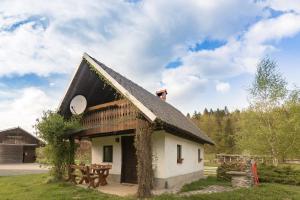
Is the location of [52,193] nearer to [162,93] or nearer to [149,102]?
[149,102]

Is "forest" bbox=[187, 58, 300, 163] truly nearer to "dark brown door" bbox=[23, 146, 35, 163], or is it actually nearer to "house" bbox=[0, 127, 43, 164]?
"house" bbox=[0, 127, 43, 164]

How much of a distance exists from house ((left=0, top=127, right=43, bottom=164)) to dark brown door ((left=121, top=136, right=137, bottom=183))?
32563mm

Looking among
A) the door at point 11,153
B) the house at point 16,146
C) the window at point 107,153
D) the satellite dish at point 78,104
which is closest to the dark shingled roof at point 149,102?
the satellite dish at point 78,104

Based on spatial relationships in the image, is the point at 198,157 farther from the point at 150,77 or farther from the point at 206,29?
the point at 206,29

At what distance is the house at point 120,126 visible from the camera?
12.1m

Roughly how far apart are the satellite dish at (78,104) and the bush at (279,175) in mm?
11637

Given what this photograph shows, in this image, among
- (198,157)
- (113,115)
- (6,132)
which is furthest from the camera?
(6,132)

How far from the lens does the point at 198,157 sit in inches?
759

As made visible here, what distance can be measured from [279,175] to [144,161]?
36.1 feet

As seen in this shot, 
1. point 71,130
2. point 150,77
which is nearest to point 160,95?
point 150,77

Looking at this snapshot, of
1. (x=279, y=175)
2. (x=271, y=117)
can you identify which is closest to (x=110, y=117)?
(x=279, y=175)

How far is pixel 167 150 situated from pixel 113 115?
286 cm

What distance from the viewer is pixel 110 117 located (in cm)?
1308

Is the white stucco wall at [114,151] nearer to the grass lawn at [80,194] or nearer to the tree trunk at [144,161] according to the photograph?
the grass lawn at [80,194]
